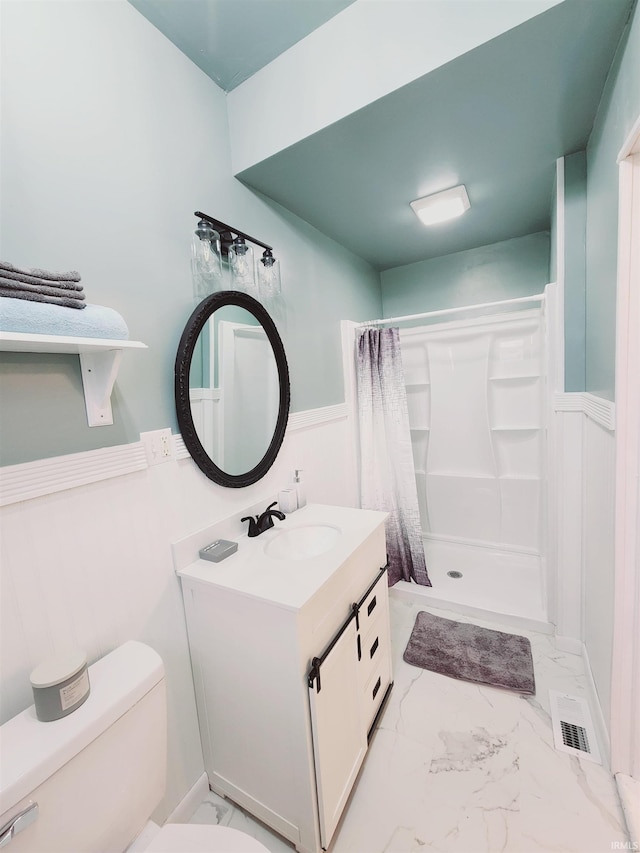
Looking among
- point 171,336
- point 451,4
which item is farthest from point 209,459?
point 451,4

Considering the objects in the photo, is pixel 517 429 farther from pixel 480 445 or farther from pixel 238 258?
pixel 238 258

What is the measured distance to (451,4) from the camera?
3.52 ft

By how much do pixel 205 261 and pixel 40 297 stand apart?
684mm

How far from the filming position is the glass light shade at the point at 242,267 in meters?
1.43

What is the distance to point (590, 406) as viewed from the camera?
1.50m

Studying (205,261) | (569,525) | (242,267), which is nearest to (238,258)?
(242,267)

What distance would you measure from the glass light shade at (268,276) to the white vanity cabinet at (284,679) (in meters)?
1.11

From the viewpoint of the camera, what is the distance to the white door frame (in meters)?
1.00

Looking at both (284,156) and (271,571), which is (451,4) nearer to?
(284,156)

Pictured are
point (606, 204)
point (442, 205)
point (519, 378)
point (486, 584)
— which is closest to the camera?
point (606, 204)

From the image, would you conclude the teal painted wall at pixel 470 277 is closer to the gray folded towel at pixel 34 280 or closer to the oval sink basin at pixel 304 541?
the oval sink basin at pixel 304 541

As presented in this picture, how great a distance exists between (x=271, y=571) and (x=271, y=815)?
783 millimetres

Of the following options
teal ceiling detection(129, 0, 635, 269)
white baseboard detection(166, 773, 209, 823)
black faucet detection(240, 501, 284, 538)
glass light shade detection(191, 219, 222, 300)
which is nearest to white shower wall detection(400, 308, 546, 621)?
teal ceiling detection(129, 0, 635, 269)

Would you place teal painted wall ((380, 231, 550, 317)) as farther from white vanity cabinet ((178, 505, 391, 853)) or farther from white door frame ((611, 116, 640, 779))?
white vanity cabinet ((178, 505, 391, 853))
